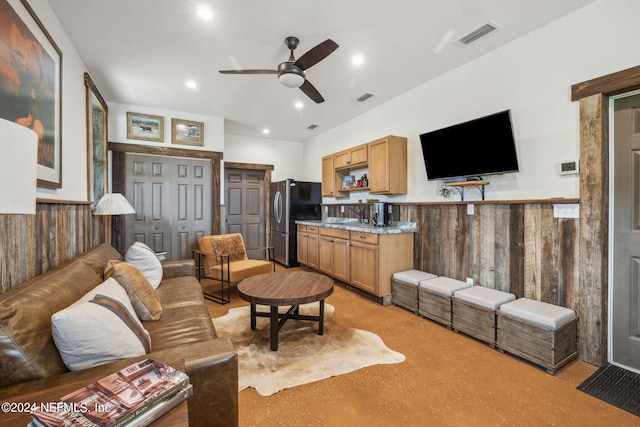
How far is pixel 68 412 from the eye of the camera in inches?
29.8

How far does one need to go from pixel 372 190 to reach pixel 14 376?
375cm

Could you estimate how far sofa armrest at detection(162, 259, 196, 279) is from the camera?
3.16 m

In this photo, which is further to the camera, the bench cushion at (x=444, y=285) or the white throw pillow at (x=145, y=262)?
the bench cushion at (x=444, y=285)

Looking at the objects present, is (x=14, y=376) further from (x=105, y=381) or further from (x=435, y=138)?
(x=435, y=138)

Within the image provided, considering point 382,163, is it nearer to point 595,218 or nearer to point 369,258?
point 369,258

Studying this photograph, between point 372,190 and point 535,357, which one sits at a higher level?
point 372,190

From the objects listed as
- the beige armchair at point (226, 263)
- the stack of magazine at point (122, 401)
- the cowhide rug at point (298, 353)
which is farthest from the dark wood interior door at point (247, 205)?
the stack of magazine at point (122, 401)

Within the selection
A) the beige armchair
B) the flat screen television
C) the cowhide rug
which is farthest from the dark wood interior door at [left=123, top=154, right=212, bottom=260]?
the flat screen television

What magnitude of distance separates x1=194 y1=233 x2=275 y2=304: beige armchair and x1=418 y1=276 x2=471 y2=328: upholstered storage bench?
1.99 m

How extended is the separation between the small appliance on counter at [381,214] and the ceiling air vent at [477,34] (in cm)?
205

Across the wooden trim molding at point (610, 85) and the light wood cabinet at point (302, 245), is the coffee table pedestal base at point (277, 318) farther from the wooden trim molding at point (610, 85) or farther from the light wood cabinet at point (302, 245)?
the wooden trim molding at point (610, 85)

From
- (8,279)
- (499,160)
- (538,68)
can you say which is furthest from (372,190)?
(8,279)

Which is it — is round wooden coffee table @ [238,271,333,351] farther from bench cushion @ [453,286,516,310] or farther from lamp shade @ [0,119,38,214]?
lamp shade @ [0,119,38,214]

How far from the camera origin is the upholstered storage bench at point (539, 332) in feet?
6.78
